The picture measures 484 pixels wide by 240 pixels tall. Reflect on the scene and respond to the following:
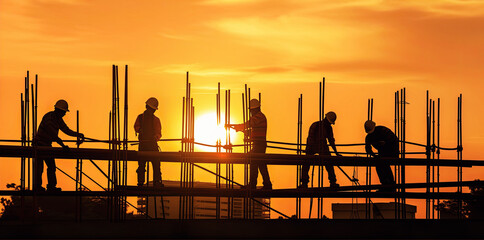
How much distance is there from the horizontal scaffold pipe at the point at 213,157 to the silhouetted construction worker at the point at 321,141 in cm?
93

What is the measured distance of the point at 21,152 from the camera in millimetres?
20391

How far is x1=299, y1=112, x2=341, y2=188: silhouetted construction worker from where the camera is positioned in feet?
78.2

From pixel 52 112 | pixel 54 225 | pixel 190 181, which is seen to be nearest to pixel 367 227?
pixel 190 181

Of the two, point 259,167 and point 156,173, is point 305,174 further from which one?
point 156,173

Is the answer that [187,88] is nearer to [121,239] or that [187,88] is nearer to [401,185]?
[121,239]

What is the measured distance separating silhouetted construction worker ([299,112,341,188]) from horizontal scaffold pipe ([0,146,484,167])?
932mm

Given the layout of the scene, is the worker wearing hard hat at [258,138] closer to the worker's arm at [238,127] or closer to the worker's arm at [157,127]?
the worker's arm at [238,127]

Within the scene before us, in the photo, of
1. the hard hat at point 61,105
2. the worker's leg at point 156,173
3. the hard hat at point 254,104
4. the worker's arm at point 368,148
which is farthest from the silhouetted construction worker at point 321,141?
the hard hat at point 61,105

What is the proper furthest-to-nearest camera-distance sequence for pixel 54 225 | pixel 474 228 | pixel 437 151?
pixel 437 151 → pixel 474 228 → pixel 54 225

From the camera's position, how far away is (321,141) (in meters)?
23.8

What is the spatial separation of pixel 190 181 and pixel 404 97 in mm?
A: 8258

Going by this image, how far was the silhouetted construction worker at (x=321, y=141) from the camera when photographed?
23828 mm

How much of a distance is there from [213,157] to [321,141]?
3619 mm

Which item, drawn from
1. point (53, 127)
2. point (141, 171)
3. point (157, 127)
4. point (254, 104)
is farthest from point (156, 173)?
point (254, 104)
